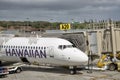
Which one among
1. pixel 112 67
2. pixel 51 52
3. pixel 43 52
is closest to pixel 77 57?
pixel 51 52

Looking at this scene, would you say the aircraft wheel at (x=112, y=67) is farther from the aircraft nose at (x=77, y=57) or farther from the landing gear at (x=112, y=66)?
the aircraft nose at (x=77, y=57)

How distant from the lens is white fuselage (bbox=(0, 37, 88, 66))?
2902cm

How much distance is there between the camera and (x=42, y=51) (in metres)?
30.9

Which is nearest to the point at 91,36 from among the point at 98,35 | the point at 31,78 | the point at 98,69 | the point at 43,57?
the point at 98,35

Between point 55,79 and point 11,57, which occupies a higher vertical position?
point 11,57

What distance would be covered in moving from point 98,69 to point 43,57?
7773 millimetres

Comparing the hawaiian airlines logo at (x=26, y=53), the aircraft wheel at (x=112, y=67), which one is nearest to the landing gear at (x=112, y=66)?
the aircraft wheel at (x=112, y=67)

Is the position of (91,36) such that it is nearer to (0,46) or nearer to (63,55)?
(63,55)

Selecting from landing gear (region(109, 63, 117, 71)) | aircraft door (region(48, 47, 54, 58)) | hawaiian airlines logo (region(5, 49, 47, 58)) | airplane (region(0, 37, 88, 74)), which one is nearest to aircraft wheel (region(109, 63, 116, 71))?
landing gear (region(109, 63, 117, 71))

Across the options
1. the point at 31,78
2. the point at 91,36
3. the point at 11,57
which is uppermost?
the point at 91,36

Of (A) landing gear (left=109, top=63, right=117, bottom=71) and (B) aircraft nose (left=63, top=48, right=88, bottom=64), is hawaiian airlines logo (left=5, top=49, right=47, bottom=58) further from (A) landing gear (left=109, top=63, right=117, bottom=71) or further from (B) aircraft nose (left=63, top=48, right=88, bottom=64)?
(A) landing gear (left=109, top=63, right=117, bottom=71)

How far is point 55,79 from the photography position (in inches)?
1056

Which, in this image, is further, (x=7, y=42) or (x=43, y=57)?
(x=7, y=42)

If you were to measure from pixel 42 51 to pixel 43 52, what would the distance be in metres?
0.19
